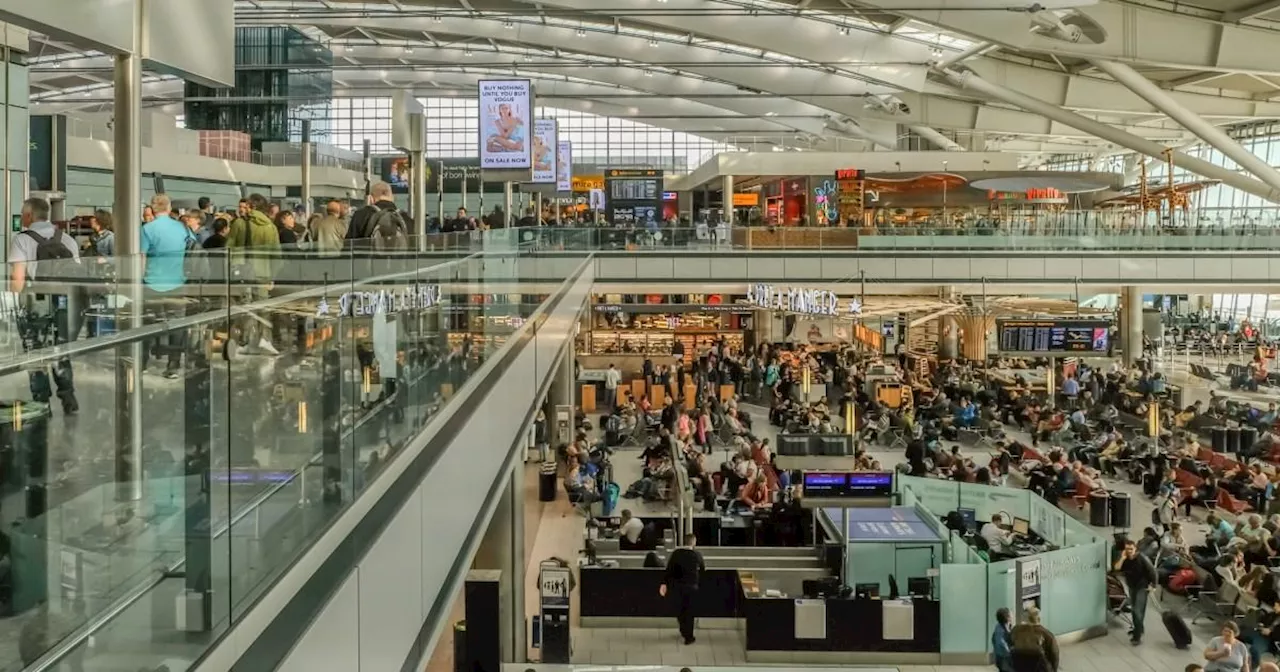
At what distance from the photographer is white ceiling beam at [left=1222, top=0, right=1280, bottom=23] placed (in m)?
26.2

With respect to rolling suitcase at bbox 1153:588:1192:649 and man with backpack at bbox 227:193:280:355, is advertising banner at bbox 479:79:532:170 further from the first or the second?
man with backpack at bbox 227:193:280:355

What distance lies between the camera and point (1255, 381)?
30016 millimetres

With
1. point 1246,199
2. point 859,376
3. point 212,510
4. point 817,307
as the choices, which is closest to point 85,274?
point 212,510

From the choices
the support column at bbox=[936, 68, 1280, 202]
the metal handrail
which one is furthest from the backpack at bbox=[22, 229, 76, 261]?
the support column at bbox=[936, 68, 1280, 202]

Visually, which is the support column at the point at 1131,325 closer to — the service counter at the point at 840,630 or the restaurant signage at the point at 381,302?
the service counter at the point at 840,630

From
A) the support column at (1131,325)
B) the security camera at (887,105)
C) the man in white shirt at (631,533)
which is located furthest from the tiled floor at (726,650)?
the security camera at (887,105)

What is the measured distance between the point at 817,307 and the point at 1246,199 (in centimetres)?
3657

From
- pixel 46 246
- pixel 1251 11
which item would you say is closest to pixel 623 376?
pixel 1251 11

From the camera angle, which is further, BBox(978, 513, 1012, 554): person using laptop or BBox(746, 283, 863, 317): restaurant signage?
BBox(746, 283, 863, 317): restaurant signage

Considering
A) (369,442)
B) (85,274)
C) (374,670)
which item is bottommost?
(374,670)

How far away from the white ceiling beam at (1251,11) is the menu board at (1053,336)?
906 cm

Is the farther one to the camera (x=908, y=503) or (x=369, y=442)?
(x=908, y=503)

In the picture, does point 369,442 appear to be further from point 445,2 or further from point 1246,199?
point 1246,199

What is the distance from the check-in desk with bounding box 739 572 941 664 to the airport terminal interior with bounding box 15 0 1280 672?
0.03 metres
